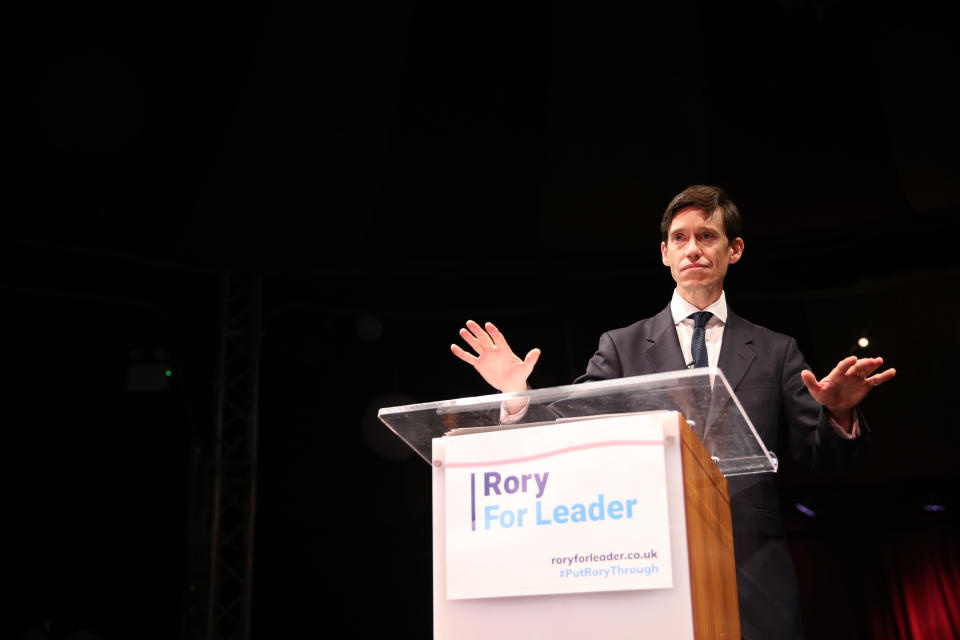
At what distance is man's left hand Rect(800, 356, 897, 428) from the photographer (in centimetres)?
132

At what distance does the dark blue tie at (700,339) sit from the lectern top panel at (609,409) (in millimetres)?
381

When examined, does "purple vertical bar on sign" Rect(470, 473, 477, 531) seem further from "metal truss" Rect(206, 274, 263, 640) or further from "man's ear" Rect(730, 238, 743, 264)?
"metal truss" Rect(206, 274, 263, 640)

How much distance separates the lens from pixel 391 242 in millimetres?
5859

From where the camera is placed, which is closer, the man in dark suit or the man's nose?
the man in dark suit

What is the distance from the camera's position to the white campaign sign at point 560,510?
3.49 feet

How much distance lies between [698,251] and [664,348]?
0.82 feet

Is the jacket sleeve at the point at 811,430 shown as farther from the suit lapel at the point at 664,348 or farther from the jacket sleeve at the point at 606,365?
the jacket sleeve at the point at 606,365

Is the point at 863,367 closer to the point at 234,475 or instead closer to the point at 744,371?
the point at 744,371

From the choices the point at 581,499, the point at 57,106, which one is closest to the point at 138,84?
the point at 57,106

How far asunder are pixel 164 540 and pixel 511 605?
5.18m

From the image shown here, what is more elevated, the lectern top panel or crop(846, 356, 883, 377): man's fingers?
crop(846, 356, 883, 377): man's fingers

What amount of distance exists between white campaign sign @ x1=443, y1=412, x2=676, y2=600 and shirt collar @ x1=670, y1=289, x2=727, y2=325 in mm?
783

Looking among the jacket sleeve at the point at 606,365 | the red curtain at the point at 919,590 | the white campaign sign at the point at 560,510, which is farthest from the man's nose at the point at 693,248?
the red curtain at the point at 919,590

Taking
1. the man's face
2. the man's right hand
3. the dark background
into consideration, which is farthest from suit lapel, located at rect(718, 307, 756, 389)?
the dark background
